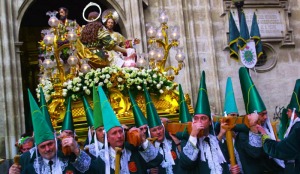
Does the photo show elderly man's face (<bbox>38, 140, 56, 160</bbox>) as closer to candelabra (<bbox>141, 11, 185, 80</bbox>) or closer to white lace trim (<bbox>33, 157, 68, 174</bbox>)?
white lace trim (<bbox>33, 157, 68, 174</bbox>)

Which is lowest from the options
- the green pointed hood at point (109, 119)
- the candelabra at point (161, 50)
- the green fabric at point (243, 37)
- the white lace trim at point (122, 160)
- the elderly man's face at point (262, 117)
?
the white lace trim at point (122, 160)

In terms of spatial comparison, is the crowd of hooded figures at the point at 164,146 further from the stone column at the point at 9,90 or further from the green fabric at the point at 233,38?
the green fabric at the point at 233,38

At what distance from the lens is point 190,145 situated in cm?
543

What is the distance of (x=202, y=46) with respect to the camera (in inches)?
558

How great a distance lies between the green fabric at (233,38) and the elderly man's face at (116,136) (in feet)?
26.4

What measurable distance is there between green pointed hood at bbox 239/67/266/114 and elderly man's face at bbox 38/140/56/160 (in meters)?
2.18

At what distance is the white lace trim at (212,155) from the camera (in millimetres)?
5598

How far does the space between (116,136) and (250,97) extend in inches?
64.2

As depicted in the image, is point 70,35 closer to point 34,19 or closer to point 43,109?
point 43,109

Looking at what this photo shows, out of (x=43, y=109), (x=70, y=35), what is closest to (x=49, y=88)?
(x=70, y=35)

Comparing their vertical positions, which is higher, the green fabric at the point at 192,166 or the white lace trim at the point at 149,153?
the white lace trim at the point at 149,153

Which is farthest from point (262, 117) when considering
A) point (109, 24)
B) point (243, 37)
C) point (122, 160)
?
point (243, 37)

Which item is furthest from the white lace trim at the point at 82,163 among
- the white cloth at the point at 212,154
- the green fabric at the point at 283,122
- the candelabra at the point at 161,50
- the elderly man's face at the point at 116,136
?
the candelabra at the point at 161,50

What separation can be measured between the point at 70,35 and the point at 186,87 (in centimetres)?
546
